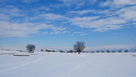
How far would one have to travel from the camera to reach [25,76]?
27.3ft

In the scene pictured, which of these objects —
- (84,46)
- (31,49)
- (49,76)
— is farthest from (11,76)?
(31,49)

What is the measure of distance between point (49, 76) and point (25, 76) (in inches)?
62.4

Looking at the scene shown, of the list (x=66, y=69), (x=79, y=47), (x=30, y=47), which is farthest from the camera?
(x=30, y=47)

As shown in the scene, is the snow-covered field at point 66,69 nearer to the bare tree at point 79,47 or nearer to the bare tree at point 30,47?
the bare tree at point 79,47

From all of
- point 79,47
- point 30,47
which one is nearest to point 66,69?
point 79,47

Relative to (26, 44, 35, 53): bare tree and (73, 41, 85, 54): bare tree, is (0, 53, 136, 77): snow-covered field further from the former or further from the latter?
(26, 44, 35, 53): bare tree

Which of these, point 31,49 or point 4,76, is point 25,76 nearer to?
point 4,76

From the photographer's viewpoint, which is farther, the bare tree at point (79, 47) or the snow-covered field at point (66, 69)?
the bare tree at point (79, 47)

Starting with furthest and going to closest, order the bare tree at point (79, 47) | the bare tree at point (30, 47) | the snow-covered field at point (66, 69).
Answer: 1. the bare tree at point (30, 47)
2. the bare tree at point (79, 47)
3. the snow-covered field at point (66, 69)

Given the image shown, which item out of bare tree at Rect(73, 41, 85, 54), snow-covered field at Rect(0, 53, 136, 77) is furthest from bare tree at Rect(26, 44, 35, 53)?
snow-covered field at Rect(0, 53, 136, 77)

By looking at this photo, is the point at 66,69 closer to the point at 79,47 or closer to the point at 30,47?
the point at 79,47

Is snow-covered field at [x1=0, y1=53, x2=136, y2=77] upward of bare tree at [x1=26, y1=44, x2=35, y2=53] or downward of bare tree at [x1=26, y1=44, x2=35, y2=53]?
downward

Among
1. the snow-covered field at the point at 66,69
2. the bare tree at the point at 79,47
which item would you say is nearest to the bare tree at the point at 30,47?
the bare tree at the point at 79,47

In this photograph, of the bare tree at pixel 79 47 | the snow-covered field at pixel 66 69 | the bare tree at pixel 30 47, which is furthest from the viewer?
the bare tree at pixel 30 47
